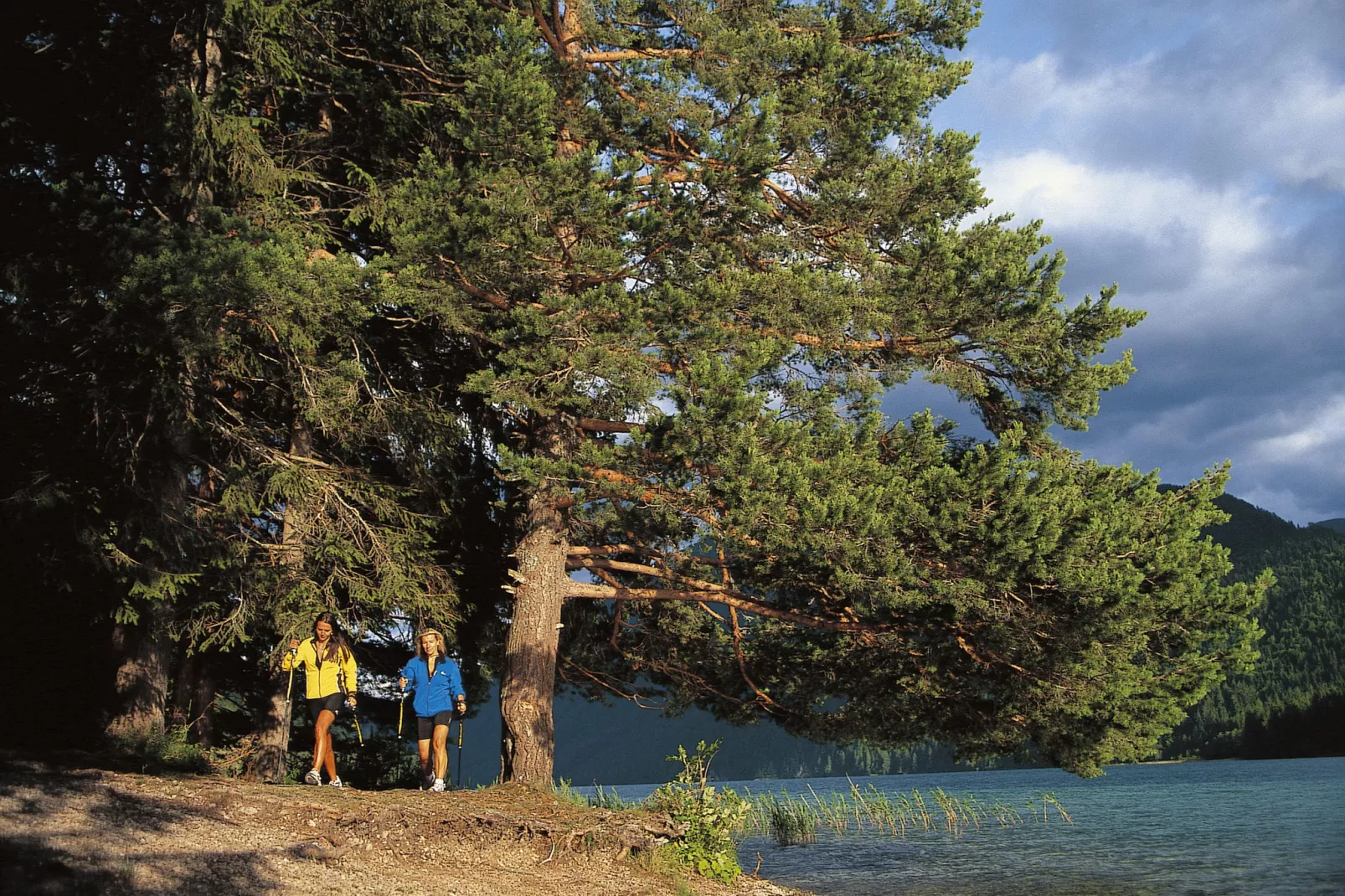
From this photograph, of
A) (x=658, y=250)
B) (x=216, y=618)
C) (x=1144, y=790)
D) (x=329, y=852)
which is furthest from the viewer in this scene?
(x=1144, y=790)

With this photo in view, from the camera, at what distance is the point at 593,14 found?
12.2 meters

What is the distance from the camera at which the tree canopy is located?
9.88 meters

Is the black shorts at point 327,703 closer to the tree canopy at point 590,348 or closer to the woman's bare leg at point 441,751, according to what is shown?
the woman's bare leg at point 441,751

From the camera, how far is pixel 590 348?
983 cm

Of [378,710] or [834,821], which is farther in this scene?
[834,821]

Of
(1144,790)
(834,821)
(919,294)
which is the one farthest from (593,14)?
(1144,790)

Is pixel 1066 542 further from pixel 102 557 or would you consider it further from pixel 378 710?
pixel 378 710

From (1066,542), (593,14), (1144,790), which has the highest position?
(593,14)

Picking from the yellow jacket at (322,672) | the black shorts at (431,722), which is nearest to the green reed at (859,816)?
the black shorts at (431,722)

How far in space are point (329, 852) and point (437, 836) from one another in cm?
117

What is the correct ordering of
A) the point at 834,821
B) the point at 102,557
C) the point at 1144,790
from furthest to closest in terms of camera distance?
1. the point at 1144,790
2. the point at 834,821
3. the point at 102,557

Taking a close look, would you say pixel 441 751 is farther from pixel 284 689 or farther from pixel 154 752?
pixel 284 689

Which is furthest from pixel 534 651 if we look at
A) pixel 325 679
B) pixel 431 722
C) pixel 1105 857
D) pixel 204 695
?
pixel 1105 857

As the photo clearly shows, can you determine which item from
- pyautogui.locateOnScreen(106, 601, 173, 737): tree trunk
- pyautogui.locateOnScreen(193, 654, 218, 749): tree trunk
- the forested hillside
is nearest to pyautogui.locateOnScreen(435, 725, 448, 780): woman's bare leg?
pyautogui.locateOnScreen(106, 601, 173, 737): tree trunk
